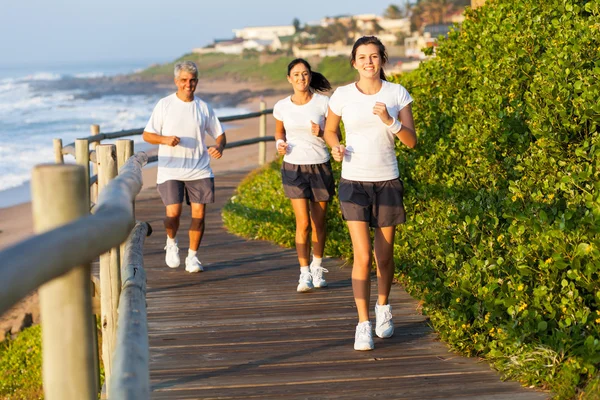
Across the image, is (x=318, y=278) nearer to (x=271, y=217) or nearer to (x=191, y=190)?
(x=191, y=190)

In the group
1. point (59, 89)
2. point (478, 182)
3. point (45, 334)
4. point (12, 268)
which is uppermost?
point (12, 268)

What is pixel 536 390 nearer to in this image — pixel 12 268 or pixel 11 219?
pixel 12 268

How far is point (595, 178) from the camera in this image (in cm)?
574

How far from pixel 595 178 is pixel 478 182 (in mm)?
1805

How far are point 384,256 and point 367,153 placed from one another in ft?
2.29

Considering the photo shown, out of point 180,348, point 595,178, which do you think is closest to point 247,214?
point 180,348

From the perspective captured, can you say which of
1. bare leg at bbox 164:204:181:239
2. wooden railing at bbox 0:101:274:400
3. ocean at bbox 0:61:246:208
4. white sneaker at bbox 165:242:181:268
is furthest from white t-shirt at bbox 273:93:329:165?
ocean at bbox 0:61:246:208

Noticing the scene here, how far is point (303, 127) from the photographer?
749 cm

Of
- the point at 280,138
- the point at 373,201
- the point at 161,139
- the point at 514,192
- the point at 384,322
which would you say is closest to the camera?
the point at 373,201

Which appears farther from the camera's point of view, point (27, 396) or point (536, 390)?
point (27, 396)

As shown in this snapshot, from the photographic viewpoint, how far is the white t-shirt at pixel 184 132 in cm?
810

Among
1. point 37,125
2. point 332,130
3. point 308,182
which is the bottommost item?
point 37,125

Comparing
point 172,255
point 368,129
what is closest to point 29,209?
point 172,255

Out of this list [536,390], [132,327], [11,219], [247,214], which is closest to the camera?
[132,327]
